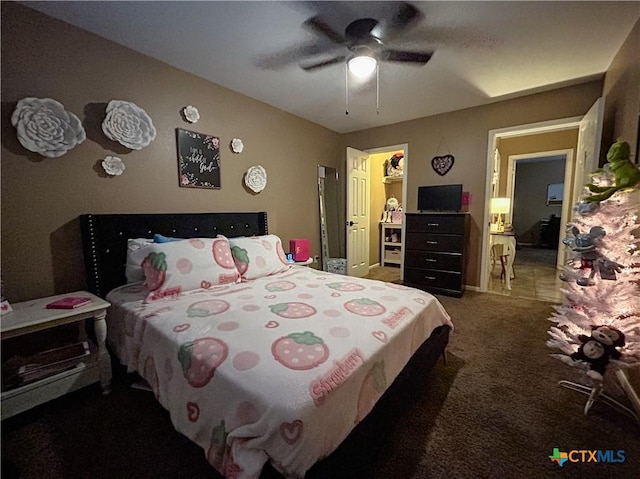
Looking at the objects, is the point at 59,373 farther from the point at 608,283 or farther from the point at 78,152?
the point at 608,283

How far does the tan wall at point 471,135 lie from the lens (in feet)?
9.93

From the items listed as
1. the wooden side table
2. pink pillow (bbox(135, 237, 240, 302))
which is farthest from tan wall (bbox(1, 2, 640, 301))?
pink pillow (bbox(135, 237, 240, 302))

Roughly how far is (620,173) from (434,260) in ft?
7.23

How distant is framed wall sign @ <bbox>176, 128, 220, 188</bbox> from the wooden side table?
1338 millimetres

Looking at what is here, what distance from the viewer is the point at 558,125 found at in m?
3.07

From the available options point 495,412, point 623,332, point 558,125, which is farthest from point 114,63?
point 558,125

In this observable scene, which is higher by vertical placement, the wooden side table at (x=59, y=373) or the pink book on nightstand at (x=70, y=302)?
the pink book on nightstand at (x=70, y=302)

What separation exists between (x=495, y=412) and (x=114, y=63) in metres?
3.63

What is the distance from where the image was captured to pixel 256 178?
3227 millimetres

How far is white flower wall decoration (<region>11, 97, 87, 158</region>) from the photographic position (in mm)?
1719

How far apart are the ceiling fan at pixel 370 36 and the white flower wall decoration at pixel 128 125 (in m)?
1.51

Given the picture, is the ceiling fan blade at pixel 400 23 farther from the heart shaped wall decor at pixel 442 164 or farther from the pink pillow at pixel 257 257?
the heart shaped wall decor at pixel 442 164

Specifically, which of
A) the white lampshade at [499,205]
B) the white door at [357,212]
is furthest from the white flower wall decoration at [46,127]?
the white lampshade at [499,205]

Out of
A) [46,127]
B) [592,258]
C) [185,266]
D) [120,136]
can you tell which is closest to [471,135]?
[592,258]
